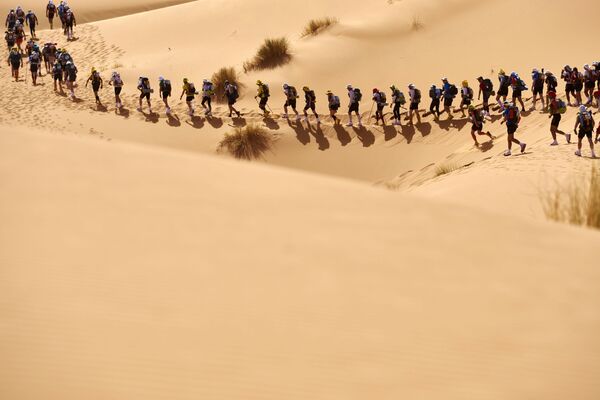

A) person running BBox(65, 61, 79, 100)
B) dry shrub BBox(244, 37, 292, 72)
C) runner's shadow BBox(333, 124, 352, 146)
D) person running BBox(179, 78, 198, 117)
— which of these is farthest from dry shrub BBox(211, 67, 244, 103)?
person running BBox(65, 61, 79, 100)

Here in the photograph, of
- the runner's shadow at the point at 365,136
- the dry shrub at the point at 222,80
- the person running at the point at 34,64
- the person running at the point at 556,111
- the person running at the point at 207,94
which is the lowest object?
the person running at the point at 556,111

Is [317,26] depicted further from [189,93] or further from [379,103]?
[379,103]

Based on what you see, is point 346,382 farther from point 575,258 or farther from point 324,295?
point 575,258

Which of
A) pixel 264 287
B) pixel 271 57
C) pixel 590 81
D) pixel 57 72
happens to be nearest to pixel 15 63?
pixel 57 72

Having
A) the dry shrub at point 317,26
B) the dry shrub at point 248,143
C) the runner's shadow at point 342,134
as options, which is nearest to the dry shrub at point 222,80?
the dry shrub at point 248,143

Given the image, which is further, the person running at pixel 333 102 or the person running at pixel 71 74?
the person running at pixel 71 74

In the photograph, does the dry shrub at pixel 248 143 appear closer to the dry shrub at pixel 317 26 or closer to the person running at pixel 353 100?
the person running at pixel 353 100

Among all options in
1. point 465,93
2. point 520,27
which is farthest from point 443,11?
point 465,93
